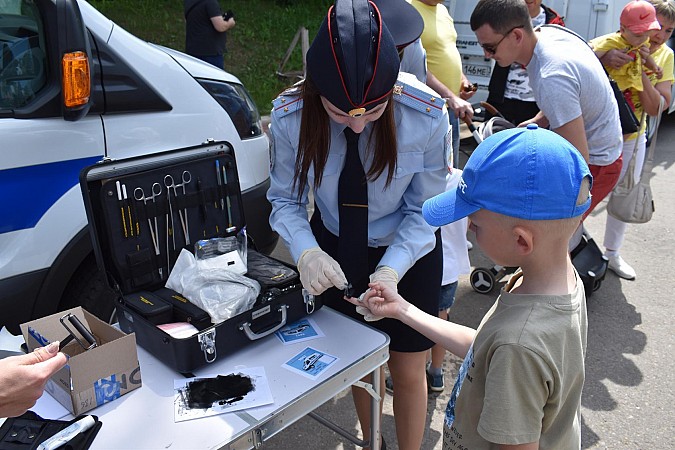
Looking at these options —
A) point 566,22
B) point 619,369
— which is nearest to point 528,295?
point 619,369

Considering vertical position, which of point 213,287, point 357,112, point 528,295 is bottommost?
point 213,287

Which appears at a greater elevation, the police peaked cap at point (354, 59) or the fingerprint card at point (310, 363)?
the police peaked cap at point (354, 59)

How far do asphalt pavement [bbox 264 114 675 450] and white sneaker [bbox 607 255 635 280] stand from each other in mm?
43

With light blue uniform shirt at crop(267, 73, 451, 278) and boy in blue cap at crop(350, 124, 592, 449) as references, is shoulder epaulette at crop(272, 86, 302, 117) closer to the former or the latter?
light blue uniform shirt at crop(267, 73, 451, 278)

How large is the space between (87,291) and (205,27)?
4467 mm

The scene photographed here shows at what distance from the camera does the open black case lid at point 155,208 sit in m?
2.11

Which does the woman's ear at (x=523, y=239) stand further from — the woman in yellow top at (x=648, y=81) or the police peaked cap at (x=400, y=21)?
the woman in yellow top at (x=648, y=81)

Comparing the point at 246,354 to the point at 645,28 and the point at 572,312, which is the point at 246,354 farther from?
the point at 645,28

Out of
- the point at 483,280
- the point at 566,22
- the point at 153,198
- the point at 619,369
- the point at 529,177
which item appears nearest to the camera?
the point at 529,177

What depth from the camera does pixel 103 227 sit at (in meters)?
2.12

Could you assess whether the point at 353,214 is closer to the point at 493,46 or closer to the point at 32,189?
the point at 32,189

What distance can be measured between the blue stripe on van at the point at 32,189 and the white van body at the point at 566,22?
14.4 feet

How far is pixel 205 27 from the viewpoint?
640cm

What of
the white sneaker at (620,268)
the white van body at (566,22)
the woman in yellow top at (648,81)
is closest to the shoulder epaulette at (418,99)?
the woman in yellow top at (648,81)
